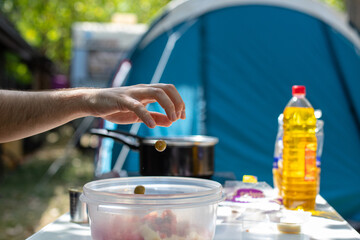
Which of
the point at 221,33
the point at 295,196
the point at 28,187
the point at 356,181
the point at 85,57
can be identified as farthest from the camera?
the point at 85,57

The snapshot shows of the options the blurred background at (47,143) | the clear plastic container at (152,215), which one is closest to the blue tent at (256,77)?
the blurred background at (47,143)

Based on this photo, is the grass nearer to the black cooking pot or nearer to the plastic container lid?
the black cooking pot

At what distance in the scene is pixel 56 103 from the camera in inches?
49.6

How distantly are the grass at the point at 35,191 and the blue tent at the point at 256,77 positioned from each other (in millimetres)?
1160

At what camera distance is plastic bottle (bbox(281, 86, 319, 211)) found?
158 centimetres

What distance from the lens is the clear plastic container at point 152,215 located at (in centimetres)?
105

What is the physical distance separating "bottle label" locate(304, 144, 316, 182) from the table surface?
156 millimetres

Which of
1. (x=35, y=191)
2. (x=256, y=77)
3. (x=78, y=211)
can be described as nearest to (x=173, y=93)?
(x=78, y=211)

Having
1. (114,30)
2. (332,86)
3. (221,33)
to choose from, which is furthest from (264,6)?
(114,30)

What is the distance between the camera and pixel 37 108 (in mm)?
1266

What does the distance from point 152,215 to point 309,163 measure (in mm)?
742

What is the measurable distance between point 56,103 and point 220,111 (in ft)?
8.75

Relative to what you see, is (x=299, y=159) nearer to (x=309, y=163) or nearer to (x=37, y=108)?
(x=309, y=163)

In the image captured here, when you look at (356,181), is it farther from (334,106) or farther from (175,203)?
(175,203)
